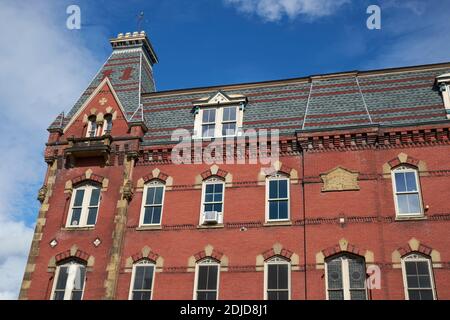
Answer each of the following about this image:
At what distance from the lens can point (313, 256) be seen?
18.2 m

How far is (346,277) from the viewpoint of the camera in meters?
17.7

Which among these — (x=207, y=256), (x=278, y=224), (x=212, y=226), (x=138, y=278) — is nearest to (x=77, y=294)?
(x=138, y=278)

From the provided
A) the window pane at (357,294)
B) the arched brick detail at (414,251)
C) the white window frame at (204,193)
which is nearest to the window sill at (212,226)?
the white window frame at (204,193)

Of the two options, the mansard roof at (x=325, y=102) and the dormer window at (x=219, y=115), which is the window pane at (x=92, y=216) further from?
the dormer window at (x=219, y=115)

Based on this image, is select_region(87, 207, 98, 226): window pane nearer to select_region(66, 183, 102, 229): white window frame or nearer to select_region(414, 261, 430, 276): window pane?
select_region(66, 183, 102, 229): white window frame

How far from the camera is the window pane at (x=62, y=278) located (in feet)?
65.6

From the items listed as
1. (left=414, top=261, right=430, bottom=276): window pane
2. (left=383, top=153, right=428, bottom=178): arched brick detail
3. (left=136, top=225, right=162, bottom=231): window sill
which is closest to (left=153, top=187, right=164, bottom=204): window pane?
(left=136, top=225, right=162, bottom=231): window sill

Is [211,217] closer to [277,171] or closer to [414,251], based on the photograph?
[277,171]

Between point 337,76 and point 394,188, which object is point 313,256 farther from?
point 337,76

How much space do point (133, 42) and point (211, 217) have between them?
1472 centimetres

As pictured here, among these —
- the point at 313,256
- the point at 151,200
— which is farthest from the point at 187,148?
the point at 313,256

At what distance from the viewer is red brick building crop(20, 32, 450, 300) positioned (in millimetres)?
18000

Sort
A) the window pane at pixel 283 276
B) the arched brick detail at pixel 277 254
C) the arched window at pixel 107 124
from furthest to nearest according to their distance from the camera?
the arched window at pixel 107 124 < the arched brick detail at pixel 277 254 < the window pane at pixel 283 276

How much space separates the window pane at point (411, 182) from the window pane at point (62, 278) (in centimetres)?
1492
